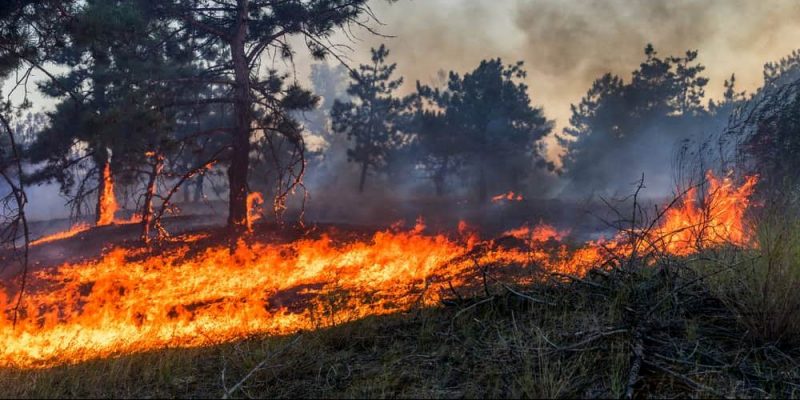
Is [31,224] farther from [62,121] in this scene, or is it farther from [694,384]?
[694,384]

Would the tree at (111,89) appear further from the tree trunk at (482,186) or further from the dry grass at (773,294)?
the tree trunk at (482,186)

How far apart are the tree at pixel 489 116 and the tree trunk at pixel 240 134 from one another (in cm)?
2139

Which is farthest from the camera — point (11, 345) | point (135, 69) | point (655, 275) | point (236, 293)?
point (135, 69)

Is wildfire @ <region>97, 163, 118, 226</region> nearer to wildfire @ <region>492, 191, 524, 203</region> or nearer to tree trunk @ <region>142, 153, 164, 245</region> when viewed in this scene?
tree trunk @ <region>142, 153, 164, 245</region>

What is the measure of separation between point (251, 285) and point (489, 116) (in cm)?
2608

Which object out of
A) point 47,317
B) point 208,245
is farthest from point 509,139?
point 47,317

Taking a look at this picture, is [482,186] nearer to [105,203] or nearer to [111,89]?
[105,203]

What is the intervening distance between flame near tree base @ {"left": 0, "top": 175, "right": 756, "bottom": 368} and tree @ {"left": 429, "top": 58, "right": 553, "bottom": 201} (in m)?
20.5

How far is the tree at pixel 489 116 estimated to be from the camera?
3225cm

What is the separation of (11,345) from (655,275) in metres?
7.67

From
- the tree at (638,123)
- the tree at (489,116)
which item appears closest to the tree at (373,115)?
the tree at (489,116)

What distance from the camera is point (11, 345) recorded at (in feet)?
19.7

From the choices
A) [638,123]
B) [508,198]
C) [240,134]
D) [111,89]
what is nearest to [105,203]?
[111,89]

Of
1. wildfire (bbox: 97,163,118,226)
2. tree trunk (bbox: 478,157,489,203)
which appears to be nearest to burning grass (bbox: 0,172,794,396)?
wildfire (bbox: 97,163,118,226)
